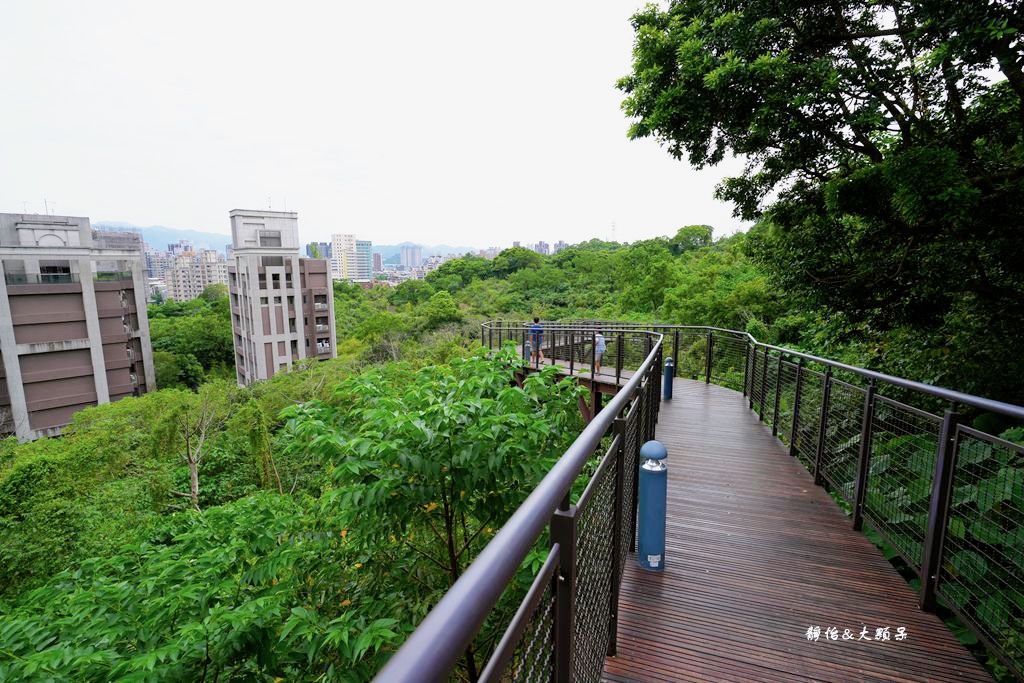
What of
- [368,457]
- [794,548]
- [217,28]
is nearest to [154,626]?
[368,457]

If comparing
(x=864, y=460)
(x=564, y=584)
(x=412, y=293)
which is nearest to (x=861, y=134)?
(x=864, y=460)

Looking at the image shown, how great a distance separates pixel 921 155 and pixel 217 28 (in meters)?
34.5

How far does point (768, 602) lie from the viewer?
2.47m

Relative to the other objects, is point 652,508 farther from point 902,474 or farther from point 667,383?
point 667,383

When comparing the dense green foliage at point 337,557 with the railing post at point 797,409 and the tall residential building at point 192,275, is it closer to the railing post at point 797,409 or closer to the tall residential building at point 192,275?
the railing post at point 797,409

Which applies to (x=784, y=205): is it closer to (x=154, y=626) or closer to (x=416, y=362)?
(x=154, y=626)

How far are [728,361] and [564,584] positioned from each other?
10.2 metres

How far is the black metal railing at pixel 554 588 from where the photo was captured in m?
0.50

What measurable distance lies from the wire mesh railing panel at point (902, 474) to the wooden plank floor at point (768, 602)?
0.70 feet

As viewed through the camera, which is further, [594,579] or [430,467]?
[430,467]

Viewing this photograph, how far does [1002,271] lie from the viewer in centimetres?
439

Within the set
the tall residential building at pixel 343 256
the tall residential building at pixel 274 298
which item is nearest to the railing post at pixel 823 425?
the tall residential building at pixel 274 298

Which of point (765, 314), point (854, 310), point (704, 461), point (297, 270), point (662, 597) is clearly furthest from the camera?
point (297, 270)

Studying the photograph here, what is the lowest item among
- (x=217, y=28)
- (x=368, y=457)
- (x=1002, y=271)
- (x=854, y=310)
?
(x=368, y=457)
